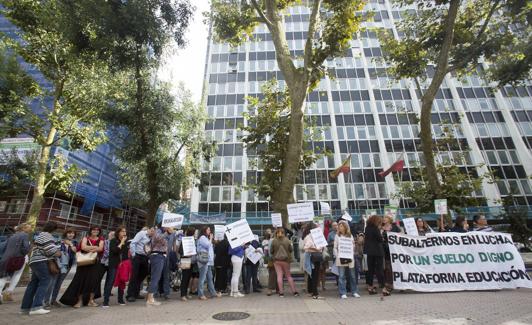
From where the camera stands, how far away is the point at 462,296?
6.82 meters

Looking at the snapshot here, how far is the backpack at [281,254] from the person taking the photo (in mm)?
7844

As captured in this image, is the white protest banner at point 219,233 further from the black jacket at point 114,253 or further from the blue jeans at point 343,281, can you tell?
the blue jeans at point 343,281

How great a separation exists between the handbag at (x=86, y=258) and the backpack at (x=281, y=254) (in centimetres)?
434

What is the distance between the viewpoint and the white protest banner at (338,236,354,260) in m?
7.25

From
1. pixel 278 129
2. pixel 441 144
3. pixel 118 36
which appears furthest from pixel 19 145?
pixel 441 144

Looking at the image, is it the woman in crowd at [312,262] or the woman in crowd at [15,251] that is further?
the woman in crowd at [312,262]

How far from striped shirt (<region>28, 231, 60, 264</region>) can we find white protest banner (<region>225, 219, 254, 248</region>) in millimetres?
3848

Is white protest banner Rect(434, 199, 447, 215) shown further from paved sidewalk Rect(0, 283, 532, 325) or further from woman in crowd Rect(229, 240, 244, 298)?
woman in crowd Rect(229, 240, 244, 298)

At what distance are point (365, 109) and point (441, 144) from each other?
18093 millimetres

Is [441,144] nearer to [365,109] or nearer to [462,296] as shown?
[462,296]

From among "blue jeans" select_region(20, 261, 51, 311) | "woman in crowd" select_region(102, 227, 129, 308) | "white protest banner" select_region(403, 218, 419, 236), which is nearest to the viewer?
"blue jeans" select_region(20, 261, 51, 311)

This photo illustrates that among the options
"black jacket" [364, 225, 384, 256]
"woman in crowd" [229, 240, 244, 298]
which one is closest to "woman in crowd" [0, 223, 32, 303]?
"woman in crowd" [229, 240, 244, 298]

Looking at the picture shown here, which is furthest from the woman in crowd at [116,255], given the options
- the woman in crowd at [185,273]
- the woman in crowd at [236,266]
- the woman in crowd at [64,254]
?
the woman in crowd at [236,266]

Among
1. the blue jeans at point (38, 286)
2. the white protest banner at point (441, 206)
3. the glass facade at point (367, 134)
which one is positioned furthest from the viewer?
the glass facade at point (367, 134)
